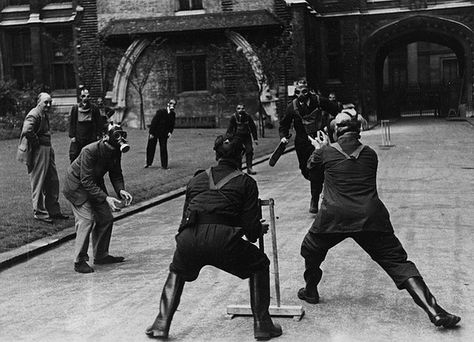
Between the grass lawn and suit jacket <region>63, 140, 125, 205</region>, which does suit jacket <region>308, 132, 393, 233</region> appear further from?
the grass lawn

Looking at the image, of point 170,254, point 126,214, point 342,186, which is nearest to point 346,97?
point 126,214

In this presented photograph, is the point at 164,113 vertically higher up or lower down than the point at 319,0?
lower down

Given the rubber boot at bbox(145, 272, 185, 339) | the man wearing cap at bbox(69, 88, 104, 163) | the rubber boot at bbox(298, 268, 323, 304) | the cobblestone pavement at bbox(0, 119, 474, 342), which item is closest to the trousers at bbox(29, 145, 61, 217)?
the cobblestone pavement at bbox(0, 119, 474, 342)

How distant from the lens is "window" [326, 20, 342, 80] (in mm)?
37469

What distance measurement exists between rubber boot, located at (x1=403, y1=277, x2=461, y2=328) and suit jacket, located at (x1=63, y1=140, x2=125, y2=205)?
3560mm

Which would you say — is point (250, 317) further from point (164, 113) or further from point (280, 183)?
point (164, 113)

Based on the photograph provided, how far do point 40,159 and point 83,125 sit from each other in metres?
2.29

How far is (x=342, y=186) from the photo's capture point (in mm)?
6285

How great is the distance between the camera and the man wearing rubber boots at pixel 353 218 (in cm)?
599

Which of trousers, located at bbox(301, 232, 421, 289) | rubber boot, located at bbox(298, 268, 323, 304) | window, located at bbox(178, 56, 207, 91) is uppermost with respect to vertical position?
window, located at bbox(178, 56, 207, 91)

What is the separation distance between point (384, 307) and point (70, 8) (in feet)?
109

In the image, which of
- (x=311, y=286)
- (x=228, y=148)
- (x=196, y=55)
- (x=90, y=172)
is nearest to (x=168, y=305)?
(x=228, y=148)

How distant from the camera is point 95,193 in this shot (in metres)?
8.10

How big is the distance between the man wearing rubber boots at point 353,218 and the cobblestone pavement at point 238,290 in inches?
11.8
